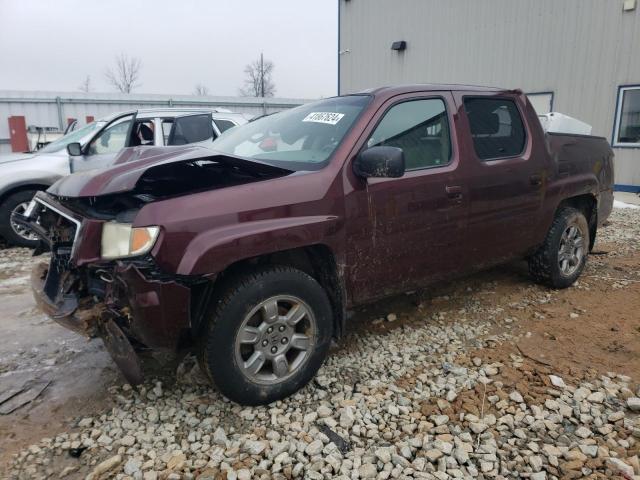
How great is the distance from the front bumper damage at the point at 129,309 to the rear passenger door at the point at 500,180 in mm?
2253

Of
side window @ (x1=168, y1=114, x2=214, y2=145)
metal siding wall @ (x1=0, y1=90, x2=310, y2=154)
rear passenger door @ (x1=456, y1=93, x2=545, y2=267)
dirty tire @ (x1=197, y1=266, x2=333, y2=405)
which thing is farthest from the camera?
metal siding wall @ (x1=0, y1=90, x2=310, y2=154)

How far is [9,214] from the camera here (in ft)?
20.6

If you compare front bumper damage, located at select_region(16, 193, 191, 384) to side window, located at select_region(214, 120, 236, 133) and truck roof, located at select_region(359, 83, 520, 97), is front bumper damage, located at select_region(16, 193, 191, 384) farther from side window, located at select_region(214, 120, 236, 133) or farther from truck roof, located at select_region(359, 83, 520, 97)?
side window, located at select_region(214, 120, 236, 133)

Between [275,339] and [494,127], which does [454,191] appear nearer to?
[494,127]

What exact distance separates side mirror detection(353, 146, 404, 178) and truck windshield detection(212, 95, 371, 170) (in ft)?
0.83

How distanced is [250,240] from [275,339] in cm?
62

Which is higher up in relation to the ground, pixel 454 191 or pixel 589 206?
pixel 454 191

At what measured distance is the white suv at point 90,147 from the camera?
6309mm

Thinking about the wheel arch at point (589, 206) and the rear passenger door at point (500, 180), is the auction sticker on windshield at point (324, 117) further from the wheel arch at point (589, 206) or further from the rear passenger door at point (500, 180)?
the wheel arch at point (589, 206)

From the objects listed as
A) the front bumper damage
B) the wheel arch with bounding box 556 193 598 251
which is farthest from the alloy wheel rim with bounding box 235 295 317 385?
the wheel arch with bounding box 556 193 598 251

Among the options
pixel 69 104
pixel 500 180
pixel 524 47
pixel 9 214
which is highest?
pixel 524 47

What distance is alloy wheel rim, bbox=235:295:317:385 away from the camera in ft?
8.71

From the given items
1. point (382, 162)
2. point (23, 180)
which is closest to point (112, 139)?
point (23, 180)

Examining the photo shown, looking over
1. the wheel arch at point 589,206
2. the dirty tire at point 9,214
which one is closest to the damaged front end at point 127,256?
the wheel arch at point 589,206
